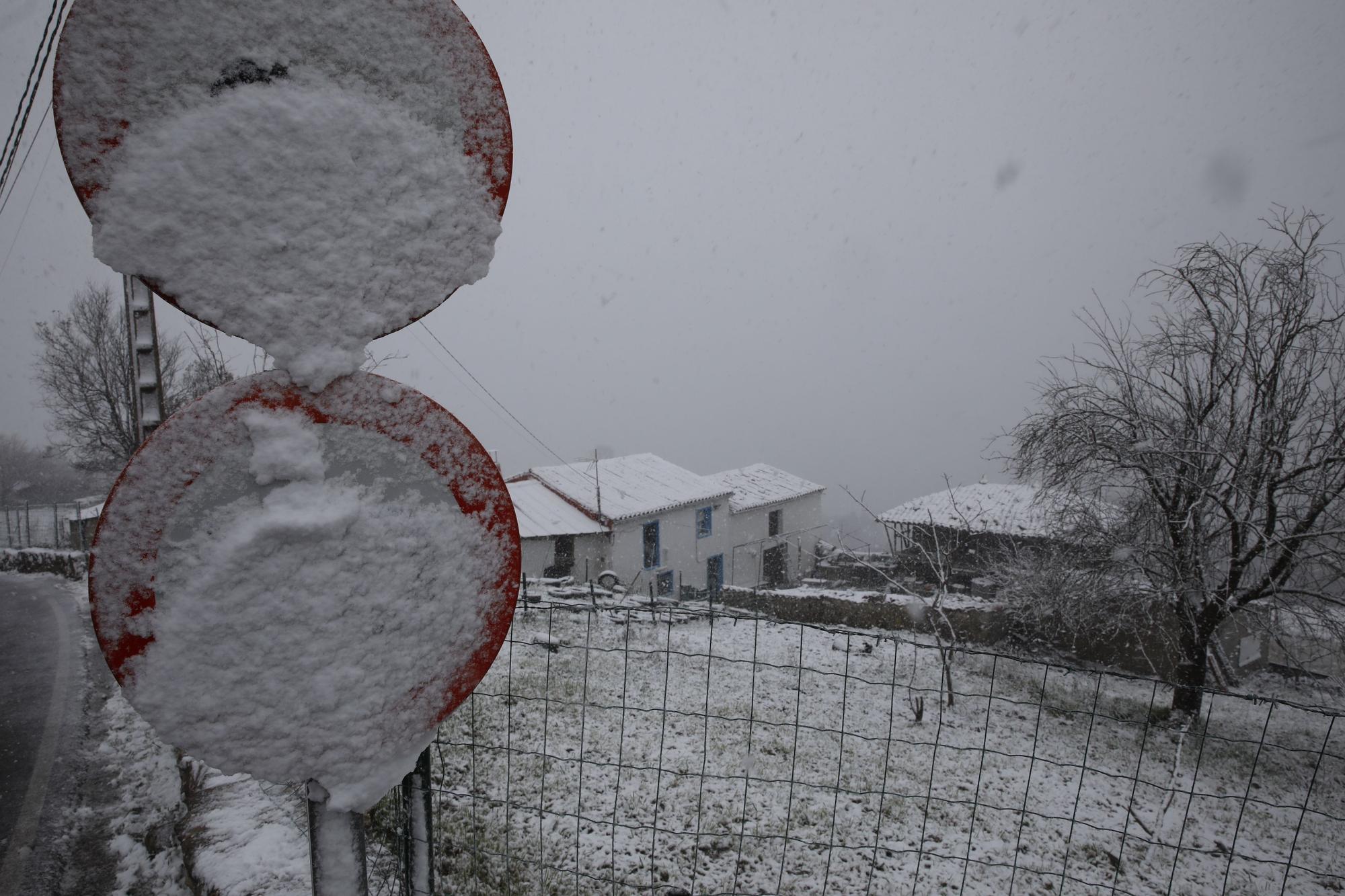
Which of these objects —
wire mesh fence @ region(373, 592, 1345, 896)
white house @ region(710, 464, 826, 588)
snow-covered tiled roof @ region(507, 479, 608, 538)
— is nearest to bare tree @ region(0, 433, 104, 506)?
snow-covered tiled roof @ region(507, 479, 608, 538)

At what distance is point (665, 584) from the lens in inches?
875

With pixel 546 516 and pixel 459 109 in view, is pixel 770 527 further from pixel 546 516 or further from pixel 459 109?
pixel 459 109

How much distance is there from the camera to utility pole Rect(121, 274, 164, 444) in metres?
4.87

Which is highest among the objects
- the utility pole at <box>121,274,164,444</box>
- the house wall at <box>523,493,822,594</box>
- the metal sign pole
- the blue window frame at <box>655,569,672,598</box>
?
the utility pole at <box>121,274,164,444</box>

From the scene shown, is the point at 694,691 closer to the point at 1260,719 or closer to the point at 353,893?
the point at 353,893

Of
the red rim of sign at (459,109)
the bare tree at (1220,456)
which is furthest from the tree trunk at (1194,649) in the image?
the red rim of sign at (459,109)

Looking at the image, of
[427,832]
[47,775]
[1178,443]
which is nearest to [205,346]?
[47,775]

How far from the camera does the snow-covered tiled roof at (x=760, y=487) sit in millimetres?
25844

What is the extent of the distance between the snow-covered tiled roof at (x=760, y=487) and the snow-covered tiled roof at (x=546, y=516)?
7.21 m

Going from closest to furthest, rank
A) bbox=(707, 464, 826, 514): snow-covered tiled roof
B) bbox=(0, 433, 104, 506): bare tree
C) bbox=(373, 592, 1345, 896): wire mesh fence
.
Result: bbox=(373, 592, 1345, 896): wire mesh fence < bbox=(707, 464, 826, 514): snow-covered tiled roof < bbox=(0, 433, 104, 506): bare tree

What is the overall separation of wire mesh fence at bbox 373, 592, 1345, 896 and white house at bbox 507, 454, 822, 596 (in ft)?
36.3

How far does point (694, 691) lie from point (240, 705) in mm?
6587

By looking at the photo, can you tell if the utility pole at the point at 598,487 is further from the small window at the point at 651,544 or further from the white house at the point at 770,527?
the white house at the point at 770,527

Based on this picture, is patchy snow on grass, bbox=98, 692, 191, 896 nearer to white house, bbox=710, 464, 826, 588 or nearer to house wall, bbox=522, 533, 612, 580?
house wall, bbox=522, 533, 612, 580
